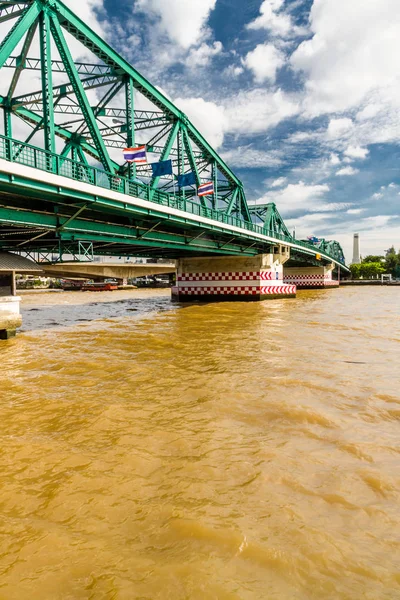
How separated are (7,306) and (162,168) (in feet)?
43.7

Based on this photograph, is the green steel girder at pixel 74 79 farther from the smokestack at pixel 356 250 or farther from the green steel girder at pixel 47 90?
the smokestack at pixel 356 250

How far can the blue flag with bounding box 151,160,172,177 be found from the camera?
72.1 ft

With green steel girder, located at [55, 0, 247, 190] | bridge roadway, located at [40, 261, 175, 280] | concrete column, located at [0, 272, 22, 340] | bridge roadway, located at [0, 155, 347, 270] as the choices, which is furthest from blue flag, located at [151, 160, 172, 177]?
bridge roadway, located at [40, 261, 175, 280]

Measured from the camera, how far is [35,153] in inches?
448

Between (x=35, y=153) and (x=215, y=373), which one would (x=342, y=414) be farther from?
(x=35, y=153)

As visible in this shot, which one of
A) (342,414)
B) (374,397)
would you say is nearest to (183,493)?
(342,414)

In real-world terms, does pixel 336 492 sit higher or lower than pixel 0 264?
lower

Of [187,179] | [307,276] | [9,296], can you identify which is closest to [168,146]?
[187,179]

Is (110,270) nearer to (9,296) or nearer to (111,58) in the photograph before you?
(111,58)

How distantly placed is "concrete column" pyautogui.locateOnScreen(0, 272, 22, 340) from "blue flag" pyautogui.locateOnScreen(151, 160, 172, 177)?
40.1 feet

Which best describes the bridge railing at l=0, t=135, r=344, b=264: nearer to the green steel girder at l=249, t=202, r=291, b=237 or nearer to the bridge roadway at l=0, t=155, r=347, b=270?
A: the bridge roadway at l=0, t=155, r=347, b=270

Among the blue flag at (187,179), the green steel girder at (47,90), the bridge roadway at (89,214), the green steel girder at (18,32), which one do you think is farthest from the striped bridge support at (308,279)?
the green steel girder at (18,32)

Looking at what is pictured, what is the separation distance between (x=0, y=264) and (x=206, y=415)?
40.1ft

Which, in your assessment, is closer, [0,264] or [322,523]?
[322,523]
